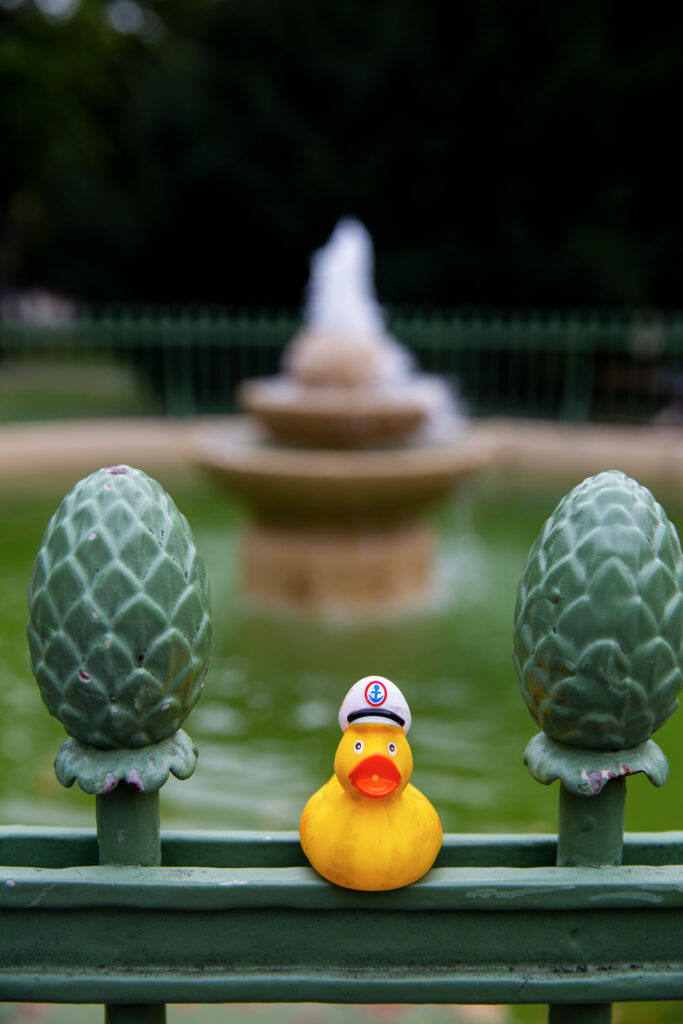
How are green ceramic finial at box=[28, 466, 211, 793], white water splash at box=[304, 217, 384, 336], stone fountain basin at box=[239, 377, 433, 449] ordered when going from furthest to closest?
white water splash at box=[304, 217, 384, 336]
stone fountain basin at box=[239, 377, 433, 449]
green ceramic finial at box=[28, 466, 211, 793]

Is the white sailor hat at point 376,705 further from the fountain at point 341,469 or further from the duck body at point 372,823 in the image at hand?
the fountain at point 341,469

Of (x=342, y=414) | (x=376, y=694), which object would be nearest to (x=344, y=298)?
(x=342, y=414)

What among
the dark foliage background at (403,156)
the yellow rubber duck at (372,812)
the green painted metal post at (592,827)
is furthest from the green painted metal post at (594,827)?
the dark foliage background at (403,156)

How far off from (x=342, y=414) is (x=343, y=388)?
0.81 feet

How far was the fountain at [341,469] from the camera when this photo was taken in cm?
482

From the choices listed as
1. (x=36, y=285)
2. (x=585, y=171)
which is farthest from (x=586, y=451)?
(x=36, y=285)

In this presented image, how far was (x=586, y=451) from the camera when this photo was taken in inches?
314

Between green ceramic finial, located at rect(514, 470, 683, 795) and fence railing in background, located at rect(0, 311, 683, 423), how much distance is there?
9.92 meters

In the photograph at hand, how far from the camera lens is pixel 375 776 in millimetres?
1291

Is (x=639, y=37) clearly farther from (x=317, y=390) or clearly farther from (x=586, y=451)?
(x=317, y=390)

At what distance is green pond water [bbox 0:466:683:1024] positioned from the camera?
10.8 feet

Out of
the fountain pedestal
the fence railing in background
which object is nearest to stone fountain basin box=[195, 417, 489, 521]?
the fountain pedestal

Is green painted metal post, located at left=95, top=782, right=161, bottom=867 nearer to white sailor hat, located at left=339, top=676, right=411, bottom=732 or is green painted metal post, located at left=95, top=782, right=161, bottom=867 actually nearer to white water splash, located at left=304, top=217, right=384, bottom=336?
white sailor hat, located at left=339, top=676, right=411, bottom=732

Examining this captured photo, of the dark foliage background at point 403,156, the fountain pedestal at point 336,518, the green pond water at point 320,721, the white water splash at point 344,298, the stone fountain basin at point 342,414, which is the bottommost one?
the green pond water at point 320,721
